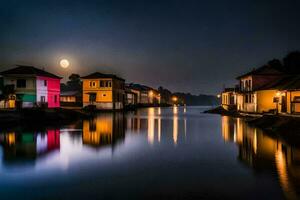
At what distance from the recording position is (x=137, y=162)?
14055 mm

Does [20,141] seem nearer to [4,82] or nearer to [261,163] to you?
[261,163]

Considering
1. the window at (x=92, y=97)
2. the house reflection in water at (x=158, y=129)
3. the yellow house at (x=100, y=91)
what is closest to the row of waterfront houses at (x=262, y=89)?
the house reflection in water at (x=158, y=129)

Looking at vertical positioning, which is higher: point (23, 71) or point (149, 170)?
point (23, 71)

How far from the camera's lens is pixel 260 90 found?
43.2 metres

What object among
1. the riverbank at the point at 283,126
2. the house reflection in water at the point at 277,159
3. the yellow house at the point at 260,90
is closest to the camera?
the house reflection in water at the point at 277,159

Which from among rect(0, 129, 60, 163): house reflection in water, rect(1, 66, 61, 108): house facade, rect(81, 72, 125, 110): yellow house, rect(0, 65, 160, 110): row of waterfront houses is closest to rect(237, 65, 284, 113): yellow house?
rect(81, 72, 125, 110): yellow house

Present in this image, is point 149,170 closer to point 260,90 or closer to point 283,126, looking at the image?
point 283,126

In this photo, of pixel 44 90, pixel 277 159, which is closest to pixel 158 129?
pixel 277 159

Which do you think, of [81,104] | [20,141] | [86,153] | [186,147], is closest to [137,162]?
[86,153]

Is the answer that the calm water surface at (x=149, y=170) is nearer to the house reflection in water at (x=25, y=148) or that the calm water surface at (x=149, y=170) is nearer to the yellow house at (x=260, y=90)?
the house reflection in water at (x=25, y=148)

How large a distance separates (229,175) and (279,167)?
2.53 metres

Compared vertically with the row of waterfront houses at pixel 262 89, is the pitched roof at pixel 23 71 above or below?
→ above

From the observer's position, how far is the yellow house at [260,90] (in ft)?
139

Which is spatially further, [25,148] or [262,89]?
[262,89]
